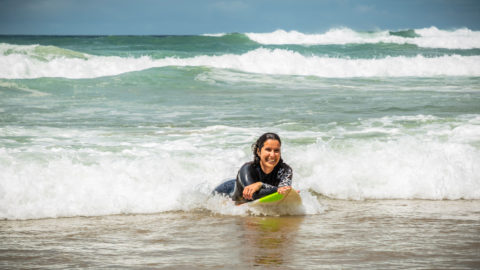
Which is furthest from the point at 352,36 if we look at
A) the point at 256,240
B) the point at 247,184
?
the point at 256,240

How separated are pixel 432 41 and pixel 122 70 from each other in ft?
96.7

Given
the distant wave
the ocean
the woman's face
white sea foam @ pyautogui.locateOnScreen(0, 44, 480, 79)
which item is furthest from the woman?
the distant wave

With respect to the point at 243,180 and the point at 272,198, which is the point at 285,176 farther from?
the point at 243,180

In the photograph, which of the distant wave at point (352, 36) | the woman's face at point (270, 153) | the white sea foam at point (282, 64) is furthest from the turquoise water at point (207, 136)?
the distant wave at point (352, 36)

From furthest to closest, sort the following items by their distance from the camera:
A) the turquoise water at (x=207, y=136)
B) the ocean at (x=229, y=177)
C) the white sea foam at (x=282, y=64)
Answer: the white sea foam at (x=282, y=64)
the turquoise water at (x=207, y=136)
the ocean at (x=229, y=177)

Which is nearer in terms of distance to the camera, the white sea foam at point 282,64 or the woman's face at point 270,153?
the woman's face at point 270,153

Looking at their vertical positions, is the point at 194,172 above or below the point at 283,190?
below

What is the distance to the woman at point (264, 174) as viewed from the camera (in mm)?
5953

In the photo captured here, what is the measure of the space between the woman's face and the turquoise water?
1.95 feet

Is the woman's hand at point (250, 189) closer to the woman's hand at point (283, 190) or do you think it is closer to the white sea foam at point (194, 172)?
the woman's hand at point (283, 190)

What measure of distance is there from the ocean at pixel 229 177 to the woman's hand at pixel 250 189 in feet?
0.85

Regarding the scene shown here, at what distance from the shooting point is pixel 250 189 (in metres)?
5.96

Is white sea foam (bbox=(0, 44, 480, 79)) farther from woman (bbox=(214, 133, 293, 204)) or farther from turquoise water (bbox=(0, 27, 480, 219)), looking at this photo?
woman (bbox=(214, 133, 293, 204))

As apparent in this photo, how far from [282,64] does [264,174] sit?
2036cm
